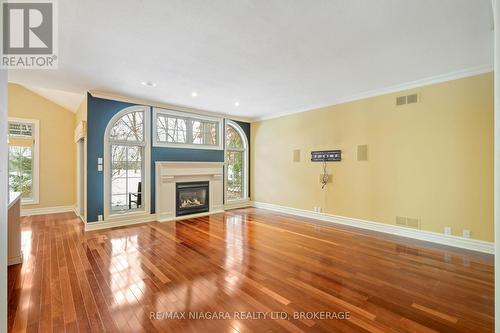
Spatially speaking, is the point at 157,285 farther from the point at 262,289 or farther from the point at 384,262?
the point at 384,262

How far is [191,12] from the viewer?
7.70 ft

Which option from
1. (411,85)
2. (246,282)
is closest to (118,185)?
(246,282)

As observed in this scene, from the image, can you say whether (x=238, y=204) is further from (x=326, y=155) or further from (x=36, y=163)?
(x=36, y=163)

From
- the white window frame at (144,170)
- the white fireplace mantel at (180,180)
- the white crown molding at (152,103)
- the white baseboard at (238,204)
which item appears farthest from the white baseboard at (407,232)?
the white window frame at (144,170)

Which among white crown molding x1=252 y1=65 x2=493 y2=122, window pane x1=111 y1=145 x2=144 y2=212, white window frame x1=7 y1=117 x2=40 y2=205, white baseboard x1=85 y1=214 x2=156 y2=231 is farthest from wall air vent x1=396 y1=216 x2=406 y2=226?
white window frame x1=7 y1=117 x2=40 y2=205

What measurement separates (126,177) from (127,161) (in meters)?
0.37

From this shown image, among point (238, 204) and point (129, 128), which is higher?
point (129, 128)

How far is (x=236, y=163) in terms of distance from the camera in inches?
293

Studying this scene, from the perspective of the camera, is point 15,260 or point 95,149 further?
point 95,149

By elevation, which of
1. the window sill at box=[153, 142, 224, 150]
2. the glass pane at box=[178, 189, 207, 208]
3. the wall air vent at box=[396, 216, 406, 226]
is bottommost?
the wall air vent at box=[396, 216, 406, 226]

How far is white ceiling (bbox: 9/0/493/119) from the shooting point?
90.6 inches

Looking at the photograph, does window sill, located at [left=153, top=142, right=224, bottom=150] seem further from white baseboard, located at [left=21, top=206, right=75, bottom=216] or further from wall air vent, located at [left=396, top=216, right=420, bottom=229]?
wall air vent, located at [left=396, top=216, right=420, bottom=229]

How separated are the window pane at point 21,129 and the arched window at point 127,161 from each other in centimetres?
286

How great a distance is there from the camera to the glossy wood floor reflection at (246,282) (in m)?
2.00
